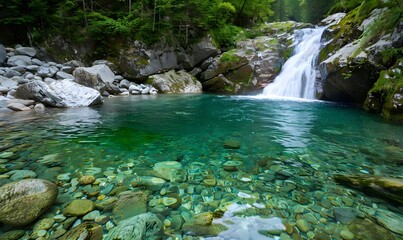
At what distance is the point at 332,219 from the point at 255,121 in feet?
14.5

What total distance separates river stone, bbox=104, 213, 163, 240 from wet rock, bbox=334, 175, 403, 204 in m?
2.32

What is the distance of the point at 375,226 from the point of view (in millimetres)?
1896

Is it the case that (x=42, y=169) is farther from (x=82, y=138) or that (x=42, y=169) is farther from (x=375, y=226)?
(x=375, y=226)

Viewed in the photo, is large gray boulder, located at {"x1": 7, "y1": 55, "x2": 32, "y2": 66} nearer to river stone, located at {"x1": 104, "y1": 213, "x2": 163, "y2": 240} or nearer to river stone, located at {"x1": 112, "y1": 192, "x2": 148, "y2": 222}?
river stone, located at {"x1": 112, "y1": 192, "x2": 148, "y2": 222}

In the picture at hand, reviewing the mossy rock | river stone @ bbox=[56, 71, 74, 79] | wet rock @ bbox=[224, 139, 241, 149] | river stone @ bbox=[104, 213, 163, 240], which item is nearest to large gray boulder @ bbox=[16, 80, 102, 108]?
river stone @ bbox=[56, 71, 74, 79]

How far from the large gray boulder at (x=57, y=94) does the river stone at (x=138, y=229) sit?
8068 mm

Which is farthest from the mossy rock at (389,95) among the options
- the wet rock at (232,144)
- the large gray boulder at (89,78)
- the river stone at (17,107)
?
the large gray boulder at (89,78)

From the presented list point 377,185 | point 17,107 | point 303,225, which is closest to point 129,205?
point 303,225

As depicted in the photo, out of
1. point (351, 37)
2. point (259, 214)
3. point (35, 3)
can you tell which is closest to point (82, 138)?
point (259, 214)

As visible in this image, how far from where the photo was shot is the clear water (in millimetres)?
2791

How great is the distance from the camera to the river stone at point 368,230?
1760mm

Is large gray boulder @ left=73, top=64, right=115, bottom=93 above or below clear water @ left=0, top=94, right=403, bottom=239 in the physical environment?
above

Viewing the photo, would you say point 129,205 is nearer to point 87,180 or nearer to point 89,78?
point 87,180

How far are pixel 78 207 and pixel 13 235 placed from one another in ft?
1.63
